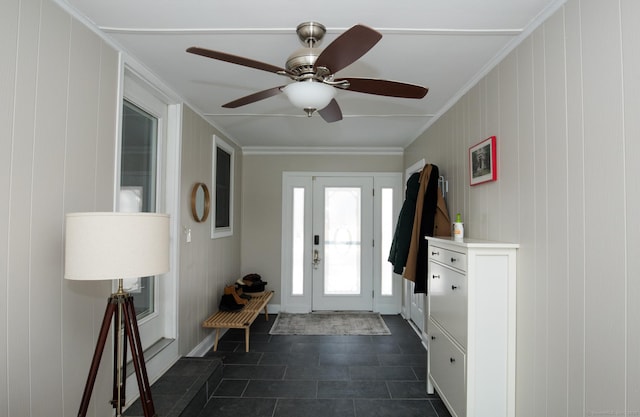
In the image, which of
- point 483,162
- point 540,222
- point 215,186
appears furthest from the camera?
point 215,186

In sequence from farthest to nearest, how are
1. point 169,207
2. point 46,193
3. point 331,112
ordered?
1. point 169,207
2. point 331,112
3. point 46,193

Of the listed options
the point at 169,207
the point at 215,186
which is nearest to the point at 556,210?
the point at 169,207

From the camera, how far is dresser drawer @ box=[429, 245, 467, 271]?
1.99m

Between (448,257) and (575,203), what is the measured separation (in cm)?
→ 86

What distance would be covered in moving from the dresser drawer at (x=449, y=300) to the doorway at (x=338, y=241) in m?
2.30

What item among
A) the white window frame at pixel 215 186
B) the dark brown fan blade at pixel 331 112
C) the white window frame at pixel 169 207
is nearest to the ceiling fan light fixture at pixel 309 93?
the dark brown fan blade at pixel 331 112

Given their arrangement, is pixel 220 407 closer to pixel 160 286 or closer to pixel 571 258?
pixel 160 286

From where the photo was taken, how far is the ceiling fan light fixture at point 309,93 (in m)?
1.47

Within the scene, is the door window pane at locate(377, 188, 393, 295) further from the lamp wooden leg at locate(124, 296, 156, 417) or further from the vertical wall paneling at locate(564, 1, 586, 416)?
the lamp wooden leg at locate(124, 296, 156, 417)

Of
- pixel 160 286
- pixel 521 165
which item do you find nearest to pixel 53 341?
pixel 160 286

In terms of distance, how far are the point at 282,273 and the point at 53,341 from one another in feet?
11.3

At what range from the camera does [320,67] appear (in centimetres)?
142

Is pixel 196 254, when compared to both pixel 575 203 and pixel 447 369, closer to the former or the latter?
pixel 447 369

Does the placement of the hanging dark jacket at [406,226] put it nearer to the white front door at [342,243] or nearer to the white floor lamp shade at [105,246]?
the white front door at [342,243]
